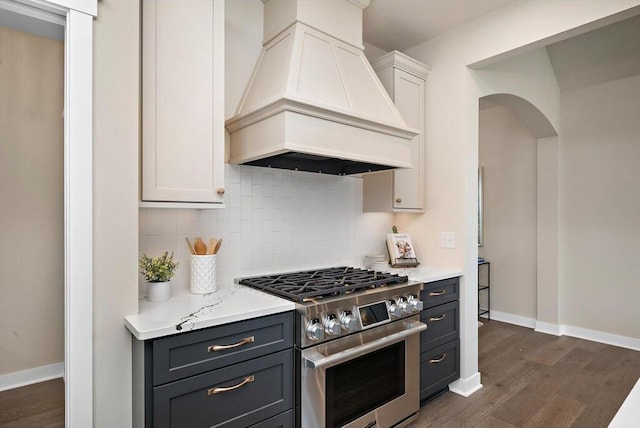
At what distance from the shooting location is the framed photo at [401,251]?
2.97m

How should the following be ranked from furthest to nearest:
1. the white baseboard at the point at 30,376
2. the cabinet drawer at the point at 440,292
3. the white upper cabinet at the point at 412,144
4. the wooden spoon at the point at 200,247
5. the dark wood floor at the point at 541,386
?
1. the white upper cabinet at the point at 412,144
2. the cabinet drawer at the point at 440,292
3. the dark wood floor at the point at 541,386
4. the wooden spoon at the point at 200,247
5. the white baseboard at the point at 30,376

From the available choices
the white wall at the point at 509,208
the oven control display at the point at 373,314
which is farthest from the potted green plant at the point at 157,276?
the white wall at the point at 509,208

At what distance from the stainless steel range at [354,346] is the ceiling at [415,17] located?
1.90m

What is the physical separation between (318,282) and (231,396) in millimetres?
816

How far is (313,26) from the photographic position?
7.22 ft

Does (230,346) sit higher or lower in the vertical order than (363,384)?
higher

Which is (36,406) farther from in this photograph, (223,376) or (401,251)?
(401,251)

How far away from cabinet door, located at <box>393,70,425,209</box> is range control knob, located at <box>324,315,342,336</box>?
1.29 m

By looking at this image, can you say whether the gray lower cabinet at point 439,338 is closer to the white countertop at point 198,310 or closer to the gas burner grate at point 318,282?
the gas burner grate at point 318,282

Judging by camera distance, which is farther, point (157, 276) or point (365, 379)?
point (365, 379)

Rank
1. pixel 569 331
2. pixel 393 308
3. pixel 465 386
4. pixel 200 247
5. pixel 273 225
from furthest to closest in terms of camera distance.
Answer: pixel 569 331
pixel 465 386
pixel 273 225
pixel 393 308
pixel 200 247

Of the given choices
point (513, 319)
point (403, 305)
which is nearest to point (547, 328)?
point (513, 319)

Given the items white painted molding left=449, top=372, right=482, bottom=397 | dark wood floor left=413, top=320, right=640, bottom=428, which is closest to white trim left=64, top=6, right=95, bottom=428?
dark wood floor left=413, top=320, right=640, bottom=428

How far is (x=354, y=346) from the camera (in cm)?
195
